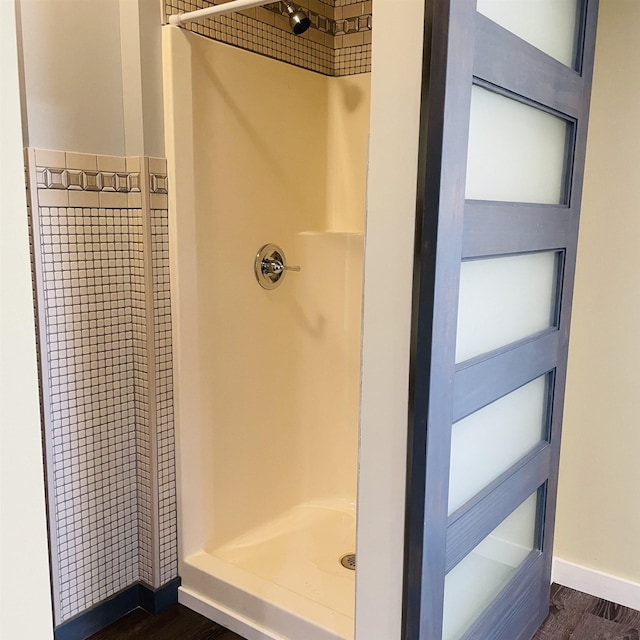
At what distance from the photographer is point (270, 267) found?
224 centimetres

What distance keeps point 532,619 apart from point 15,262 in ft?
5.87

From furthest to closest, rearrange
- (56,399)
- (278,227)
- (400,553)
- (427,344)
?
(278,227), (56,399), (400,553), (427,344)

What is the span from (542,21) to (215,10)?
0.85 meters

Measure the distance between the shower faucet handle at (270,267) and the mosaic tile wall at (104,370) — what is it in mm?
407

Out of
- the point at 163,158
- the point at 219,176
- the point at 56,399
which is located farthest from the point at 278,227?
the point at 56,399

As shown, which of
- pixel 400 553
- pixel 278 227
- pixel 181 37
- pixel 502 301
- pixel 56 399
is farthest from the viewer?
pixel 278 227

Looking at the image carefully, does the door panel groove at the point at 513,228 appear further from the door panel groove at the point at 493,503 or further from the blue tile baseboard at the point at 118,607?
the blue tile baseboard at the point at 118,607

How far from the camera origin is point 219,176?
2012 mm

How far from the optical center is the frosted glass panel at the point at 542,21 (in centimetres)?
135

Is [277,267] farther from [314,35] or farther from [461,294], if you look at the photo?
[461,294]

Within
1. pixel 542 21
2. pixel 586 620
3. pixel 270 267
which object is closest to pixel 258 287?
pixel 270 267

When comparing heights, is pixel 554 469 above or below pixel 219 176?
below

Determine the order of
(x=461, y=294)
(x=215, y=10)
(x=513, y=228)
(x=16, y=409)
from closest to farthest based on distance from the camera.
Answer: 1. (x=16, y=409)
2. (x=461, y=294)
3. (x=513, y=228)
4. (x=215, y=10)

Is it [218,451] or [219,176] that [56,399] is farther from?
[219,176]
